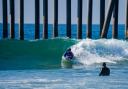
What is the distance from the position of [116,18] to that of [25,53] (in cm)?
600

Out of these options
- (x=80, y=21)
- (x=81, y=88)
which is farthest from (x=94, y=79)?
(x=80, y=21)

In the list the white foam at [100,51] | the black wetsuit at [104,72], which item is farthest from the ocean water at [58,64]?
the black wetsuit at [104,72]

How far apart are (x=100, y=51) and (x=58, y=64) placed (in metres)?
4.20

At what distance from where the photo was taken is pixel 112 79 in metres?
17.5

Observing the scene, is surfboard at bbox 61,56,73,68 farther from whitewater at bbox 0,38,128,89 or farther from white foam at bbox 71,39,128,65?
white foam at bbox 71,39,128,65

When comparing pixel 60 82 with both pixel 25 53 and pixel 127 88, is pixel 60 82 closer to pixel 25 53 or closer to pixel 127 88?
pixel 127 88

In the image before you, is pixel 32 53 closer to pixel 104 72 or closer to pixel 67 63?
pixel 67 63

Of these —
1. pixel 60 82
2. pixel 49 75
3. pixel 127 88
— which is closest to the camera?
pixel 127 88

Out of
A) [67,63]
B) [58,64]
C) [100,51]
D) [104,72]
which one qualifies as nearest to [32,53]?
[100,51]

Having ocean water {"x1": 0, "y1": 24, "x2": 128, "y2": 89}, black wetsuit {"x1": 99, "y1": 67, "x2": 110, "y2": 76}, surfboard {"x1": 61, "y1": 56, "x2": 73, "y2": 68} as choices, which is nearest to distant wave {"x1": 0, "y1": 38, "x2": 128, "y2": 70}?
ocean water {"x1": 0, "y1": 24, "x2": 128, "y2": 89}

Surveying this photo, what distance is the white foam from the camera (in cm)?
2607

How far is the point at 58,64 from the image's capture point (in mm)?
25016

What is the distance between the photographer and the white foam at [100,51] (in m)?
26.1

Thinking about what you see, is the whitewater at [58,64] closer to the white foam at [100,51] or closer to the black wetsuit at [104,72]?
the white foam at [100,51]
